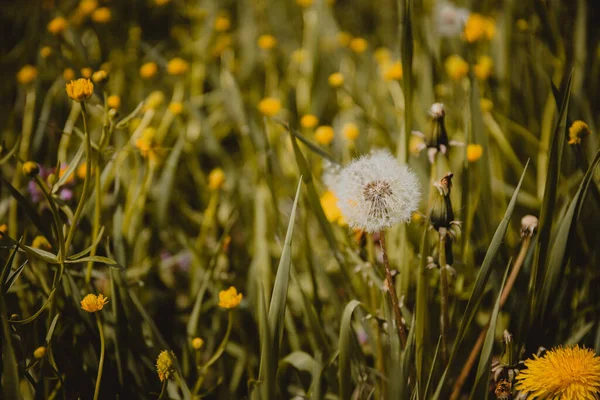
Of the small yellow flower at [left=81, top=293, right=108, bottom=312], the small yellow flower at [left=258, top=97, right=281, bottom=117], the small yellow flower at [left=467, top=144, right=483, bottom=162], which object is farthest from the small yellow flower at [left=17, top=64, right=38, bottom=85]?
the small yellow flower at [left=467, top=144, right=483, bottom=162]

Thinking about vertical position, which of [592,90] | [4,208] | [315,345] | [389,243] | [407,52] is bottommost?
[315,345]

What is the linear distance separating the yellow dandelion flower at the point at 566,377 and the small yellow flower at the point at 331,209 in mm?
504

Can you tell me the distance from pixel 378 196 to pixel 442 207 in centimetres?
11

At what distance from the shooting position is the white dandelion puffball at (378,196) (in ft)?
2.35

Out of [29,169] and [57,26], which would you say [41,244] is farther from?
[57,26]

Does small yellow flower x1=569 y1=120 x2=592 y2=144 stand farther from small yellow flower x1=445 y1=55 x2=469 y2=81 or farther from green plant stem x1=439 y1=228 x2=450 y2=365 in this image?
small yellow flower x1=445 y1=55 x2=469 y2=81

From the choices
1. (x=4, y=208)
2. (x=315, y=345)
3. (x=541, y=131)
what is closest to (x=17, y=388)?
(x=315, y=345)

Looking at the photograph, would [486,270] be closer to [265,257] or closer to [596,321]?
[596,321]

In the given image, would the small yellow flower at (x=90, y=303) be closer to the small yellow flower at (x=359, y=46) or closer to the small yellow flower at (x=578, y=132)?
the small yellow flower at (x=578, y=132)

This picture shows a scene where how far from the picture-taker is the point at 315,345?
910mm

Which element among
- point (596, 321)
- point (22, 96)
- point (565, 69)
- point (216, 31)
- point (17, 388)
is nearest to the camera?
point (17, 388)

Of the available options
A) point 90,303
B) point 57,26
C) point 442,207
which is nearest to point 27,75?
point 57,26

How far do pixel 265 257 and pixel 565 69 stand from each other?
3.38 feet

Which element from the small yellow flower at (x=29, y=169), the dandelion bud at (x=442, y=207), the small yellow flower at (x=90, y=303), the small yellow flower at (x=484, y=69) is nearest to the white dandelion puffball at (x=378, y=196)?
the dandelion bud at (x=442, y=207)
